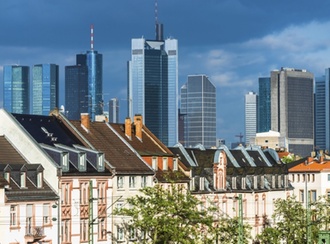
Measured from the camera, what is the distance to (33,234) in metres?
116

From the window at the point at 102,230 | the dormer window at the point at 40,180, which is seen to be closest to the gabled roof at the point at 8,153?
the dormer window at the point at 40,180

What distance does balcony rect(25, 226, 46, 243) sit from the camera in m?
116

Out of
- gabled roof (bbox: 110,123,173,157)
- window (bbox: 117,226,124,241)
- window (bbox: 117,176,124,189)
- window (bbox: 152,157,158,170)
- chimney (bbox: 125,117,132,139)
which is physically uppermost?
chimney (bbox: 125,117,132,139)

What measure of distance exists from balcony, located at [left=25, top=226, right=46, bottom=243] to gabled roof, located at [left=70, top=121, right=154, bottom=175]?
15913 mm

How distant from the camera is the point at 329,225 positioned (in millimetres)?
146625

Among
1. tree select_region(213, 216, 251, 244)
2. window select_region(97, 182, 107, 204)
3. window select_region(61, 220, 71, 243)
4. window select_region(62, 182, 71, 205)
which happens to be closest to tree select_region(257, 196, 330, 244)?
tree select_region(213, 216, 251, 244)

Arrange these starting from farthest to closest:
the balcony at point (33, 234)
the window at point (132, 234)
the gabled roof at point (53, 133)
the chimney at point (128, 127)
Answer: the chimney at point (128, 127)
the window at point (132, 234)
the gabled roof at point (53, 133)
the balcony at point (33, 234)

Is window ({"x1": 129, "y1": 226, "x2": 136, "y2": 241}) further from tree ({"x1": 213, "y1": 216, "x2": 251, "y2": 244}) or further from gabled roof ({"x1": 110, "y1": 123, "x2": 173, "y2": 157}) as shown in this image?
gabled roof ({"x1": 110, "y1": 123, "x2": 173, "y2": 157})

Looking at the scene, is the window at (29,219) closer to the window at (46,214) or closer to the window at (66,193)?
the window at (46,214)

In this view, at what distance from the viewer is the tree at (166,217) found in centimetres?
11662

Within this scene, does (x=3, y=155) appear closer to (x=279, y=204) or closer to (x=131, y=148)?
(x=131, y=148)

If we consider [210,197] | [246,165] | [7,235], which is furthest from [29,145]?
[246,165]

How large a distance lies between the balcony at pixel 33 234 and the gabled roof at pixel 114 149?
15.9 metres

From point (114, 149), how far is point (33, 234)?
892 inches
